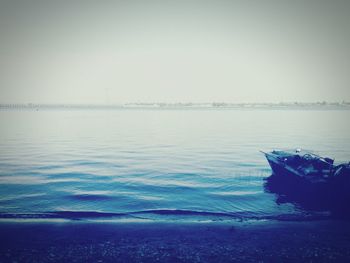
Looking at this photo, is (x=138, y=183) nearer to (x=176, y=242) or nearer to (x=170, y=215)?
(x=170, y=215)

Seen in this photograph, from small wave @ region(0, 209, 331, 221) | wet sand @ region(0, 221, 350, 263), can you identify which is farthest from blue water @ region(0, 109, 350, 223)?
wet sand @ region(0, 221, 350, 263)

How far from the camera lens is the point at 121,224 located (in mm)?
16734

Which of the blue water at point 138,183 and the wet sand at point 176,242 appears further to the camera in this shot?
the blue water at point 138,183

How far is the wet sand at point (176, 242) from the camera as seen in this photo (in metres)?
12.6

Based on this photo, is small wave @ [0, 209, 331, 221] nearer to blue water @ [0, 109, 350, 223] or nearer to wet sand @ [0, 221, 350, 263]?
blue water @ [0, 109, 350, 223]

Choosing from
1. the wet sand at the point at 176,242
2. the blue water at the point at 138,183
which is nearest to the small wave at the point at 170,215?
the blue water at the point at 138,183

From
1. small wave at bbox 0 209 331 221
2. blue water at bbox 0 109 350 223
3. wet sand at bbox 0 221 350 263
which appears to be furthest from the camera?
blue water at bbox 0 109 350 223

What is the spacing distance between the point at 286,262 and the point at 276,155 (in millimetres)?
16167

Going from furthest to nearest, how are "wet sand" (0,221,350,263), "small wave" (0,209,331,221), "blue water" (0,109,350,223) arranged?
"blue water" (0,109,350,223), "small wave" (0,209,331,221), "wet sand" (0,221,350,263)

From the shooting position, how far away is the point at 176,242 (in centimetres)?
1416

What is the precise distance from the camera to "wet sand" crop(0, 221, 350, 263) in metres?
12.6

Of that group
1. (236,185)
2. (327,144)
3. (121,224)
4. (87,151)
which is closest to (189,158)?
(236,185)

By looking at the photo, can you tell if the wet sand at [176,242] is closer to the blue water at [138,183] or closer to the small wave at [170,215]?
the small wave at [170,215]

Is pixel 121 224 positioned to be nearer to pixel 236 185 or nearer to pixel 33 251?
pixel 33 251
